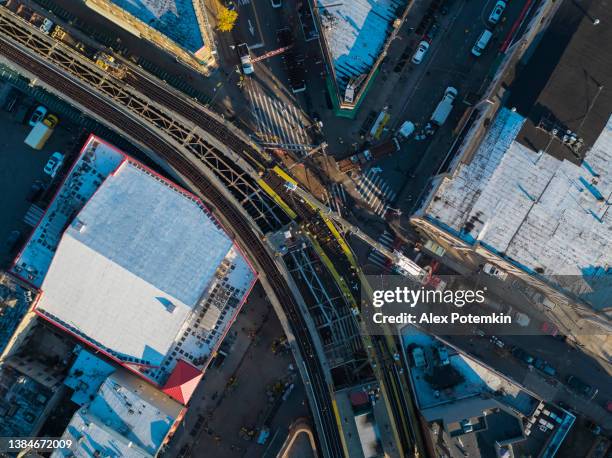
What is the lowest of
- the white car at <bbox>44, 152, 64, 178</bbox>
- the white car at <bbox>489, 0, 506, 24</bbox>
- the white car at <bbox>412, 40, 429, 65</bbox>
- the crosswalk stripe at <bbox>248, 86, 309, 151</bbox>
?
the white car at <bbox>44, 152, 64, 178</bbox>

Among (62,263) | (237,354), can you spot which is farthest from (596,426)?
(62,263)

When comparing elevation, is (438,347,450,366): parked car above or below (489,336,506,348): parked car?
below

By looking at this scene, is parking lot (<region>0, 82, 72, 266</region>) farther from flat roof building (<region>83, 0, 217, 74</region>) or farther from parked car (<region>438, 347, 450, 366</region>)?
parked car (<region>438, 347, 450, 366</region>)

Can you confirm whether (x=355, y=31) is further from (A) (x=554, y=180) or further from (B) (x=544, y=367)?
(B) (x=544, y=367)

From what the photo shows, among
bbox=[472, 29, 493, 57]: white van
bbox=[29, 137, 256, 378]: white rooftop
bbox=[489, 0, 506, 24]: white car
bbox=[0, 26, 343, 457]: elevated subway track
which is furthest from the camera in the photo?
bbox=[472, 29, 493, 57]: white van

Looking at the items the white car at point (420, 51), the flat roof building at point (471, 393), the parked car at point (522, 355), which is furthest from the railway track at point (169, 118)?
the parked car at point (522, 355)

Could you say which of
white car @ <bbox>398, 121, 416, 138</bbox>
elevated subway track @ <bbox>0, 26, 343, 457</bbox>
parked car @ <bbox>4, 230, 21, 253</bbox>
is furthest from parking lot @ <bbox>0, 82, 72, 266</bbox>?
white car @ <bbox>398, 121, 416, 138</bbox>

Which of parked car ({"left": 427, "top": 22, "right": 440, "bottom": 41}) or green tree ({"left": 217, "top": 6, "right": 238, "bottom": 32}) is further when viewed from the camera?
parked car ({"left": 427, "top": 22, "right": 440, "bottom": 41})
